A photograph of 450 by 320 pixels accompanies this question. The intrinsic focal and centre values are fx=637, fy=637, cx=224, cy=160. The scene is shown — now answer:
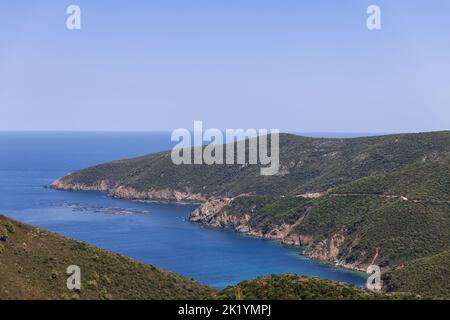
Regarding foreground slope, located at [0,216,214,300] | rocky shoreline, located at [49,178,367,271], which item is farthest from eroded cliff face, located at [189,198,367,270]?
foreground slope, located at [0,216,214,300]

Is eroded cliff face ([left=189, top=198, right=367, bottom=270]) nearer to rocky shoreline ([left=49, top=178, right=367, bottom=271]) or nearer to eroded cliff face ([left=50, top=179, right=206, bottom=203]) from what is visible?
rocky shoreline ([left=49, top=178, right=367, bottom=271])

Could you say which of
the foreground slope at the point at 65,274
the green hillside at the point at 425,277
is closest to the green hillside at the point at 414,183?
the green hillside at the point at 425,277

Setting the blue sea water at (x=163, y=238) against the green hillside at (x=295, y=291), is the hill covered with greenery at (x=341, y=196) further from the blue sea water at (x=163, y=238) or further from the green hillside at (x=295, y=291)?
the green hillside at (x=295, y=291)

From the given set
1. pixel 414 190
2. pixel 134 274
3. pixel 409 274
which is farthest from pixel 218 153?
pixel 134 274

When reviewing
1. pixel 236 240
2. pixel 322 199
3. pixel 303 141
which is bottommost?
pixel 236 240
